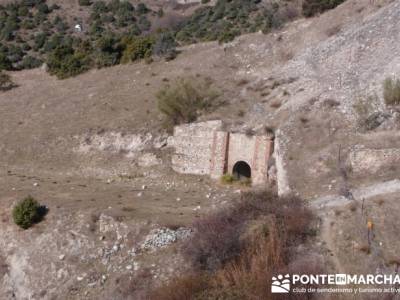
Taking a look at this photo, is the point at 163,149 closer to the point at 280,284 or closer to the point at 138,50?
the point at 138,50

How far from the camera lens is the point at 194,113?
2378 cm

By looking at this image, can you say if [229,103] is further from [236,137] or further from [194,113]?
[236,137]

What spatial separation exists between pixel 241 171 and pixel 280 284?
31.5 feet

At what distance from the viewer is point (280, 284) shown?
1197cm

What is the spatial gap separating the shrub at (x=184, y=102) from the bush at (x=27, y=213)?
6853mm

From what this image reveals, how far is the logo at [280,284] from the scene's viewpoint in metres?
11.8

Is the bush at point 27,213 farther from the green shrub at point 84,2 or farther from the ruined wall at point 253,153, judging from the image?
the green shrub at point 84,2

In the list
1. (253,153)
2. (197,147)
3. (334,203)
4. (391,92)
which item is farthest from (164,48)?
(334,203)

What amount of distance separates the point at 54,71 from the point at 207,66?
35.1ft

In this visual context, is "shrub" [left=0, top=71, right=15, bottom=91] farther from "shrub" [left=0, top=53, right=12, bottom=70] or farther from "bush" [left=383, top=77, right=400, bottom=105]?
"bush" [left=383, top=77, right=400, bottom=105]

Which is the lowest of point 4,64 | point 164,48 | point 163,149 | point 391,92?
point 163,149

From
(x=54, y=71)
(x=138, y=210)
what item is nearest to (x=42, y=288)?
(x=138, y=210)

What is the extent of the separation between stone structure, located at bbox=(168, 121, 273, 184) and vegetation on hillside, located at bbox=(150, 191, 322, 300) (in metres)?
4.25

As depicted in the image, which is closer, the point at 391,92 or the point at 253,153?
the point at 391,92
